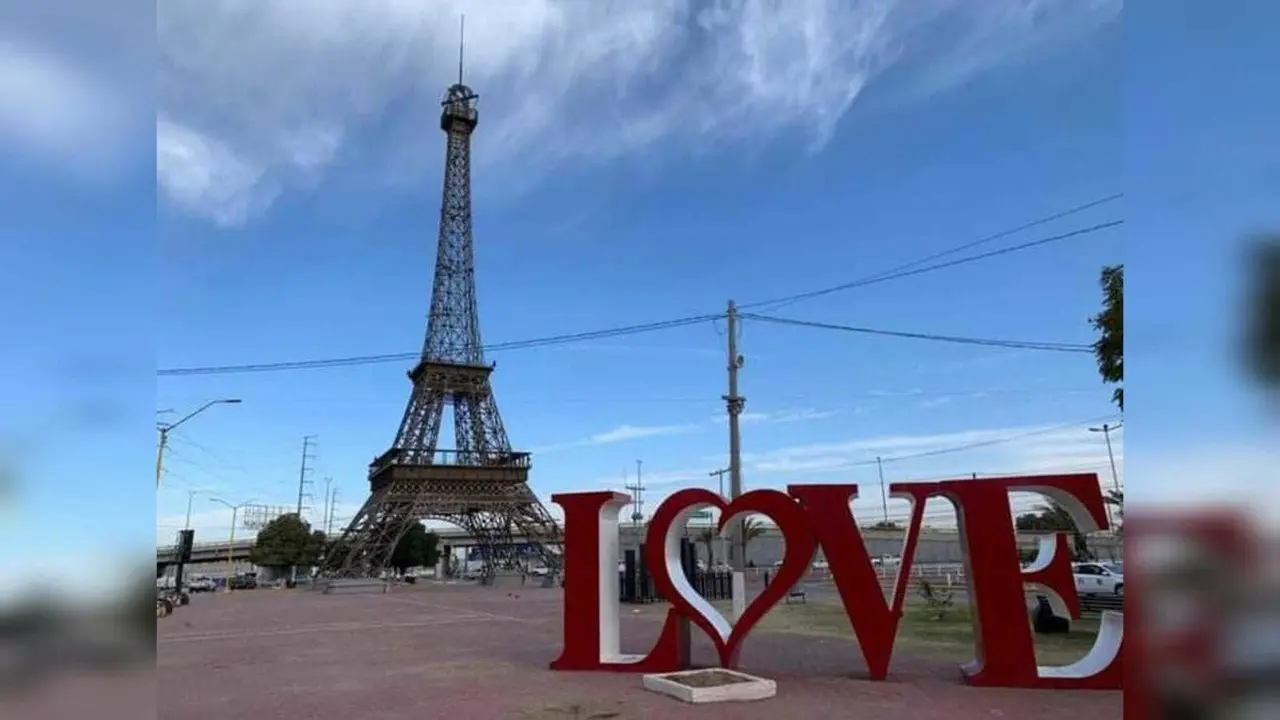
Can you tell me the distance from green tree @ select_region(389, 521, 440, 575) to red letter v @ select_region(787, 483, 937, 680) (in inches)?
2550

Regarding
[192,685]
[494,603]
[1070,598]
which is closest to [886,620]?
[1070,598]

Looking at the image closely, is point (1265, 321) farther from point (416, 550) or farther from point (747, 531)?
point (416, 550)

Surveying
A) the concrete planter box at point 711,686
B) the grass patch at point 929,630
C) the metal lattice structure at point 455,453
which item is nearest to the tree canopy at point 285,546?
the metal lattice structure at point 455,453

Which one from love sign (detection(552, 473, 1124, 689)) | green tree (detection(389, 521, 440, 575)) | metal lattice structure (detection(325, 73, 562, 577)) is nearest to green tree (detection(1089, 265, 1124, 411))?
love sign (detection(552, 473, 1124, 689))

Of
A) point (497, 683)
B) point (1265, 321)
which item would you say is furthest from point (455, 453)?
point (1265, 321)

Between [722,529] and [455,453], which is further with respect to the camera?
[455,453]

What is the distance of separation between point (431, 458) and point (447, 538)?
1906 inches

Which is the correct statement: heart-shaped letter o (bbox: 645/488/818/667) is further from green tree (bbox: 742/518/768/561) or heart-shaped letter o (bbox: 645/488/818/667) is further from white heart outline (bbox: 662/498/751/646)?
green tree (bbox: 742/518/768/561)

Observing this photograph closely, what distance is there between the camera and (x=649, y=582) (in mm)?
29453

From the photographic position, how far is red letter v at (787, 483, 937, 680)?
10555mm

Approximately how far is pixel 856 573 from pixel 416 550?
238ft

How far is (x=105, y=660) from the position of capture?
219cm

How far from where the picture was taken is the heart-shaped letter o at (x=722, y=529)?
35.3 feet

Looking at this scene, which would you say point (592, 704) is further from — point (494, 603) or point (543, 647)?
point (494, 603)
